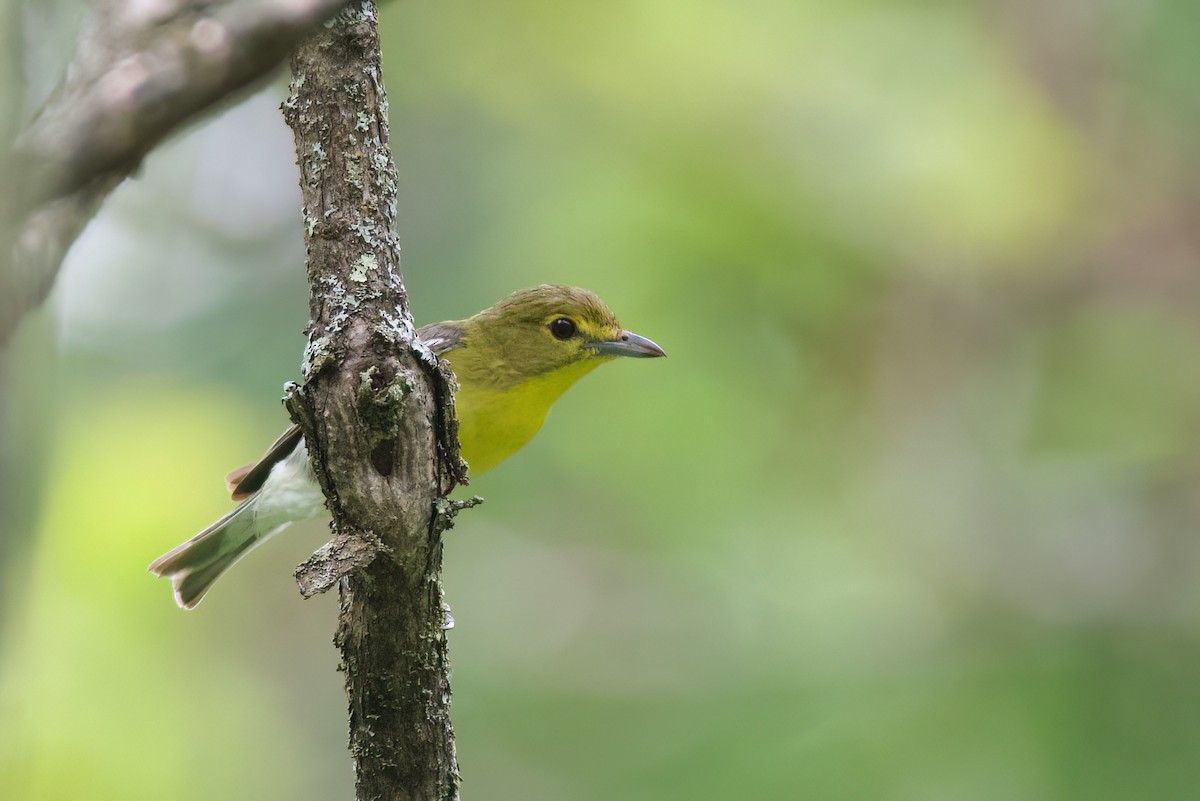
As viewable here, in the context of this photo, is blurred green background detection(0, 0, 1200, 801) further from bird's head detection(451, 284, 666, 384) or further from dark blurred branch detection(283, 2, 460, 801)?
dark blurred branch detection(283, 2, 460, 801)

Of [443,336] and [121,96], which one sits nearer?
[121,96]

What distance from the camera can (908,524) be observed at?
5664 mm

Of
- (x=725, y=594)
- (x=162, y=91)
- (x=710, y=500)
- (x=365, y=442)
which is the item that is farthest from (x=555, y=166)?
(x=162, y=91)

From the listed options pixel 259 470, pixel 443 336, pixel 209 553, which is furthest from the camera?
pixel 443 336

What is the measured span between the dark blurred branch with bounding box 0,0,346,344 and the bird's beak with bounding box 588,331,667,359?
4003mm

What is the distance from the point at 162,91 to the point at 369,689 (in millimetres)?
1892

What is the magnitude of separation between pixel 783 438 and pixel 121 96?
5.07 m

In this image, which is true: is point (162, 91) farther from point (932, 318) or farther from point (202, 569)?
point (932, 318)

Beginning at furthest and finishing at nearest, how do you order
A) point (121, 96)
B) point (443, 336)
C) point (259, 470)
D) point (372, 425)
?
point (443, 336) < point (259, 470) < point (372, 425) < point (121, 96)

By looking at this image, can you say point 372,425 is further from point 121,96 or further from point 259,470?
point 259,470

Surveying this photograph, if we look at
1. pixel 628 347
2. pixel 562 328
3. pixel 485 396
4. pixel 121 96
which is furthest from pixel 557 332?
pixel 121 96

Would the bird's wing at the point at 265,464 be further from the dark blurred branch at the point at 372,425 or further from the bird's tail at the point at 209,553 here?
the dark blurred branch at the point at 372,425

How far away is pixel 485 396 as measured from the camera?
16.3 feet

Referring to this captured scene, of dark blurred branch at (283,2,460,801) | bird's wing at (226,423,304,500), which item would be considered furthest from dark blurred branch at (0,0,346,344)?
bird's wing at (226,423,304,500)
